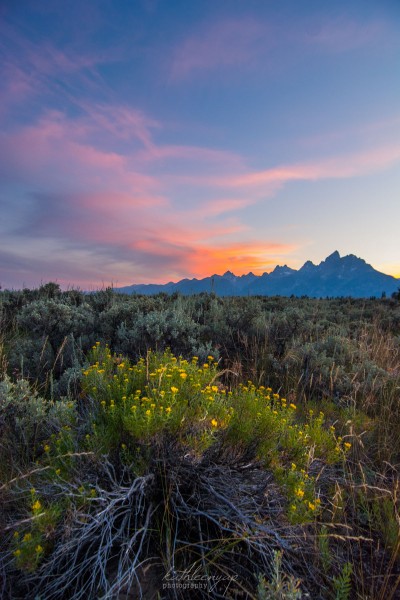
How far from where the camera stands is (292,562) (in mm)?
2312

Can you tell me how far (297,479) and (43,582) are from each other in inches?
66.5

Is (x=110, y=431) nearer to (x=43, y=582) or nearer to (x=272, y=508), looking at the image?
(x=43, y=582)

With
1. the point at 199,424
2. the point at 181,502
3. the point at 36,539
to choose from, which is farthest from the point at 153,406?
the point at 36,539

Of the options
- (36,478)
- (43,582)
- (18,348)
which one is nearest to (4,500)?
(36,478)

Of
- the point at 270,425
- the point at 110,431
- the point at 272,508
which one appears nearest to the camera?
the point at 272,508

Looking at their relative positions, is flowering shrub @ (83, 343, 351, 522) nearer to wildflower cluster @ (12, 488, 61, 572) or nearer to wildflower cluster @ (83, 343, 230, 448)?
wildflower cluster @ (83, 343, 230, 448)

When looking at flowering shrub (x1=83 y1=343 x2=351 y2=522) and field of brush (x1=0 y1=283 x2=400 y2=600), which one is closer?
field of brush (x1=0 y1=283 x2=400 y2=600)

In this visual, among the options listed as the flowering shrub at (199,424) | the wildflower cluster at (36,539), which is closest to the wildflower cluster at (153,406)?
the flowering shrub at (199,424)

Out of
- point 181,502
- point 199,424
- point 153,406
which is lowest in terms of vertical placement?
point 181,502

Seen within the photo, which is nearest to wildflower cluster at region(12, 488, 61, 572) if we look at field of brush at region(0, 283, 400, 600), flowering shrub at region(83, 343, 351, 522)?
field of brush at region(0, 283, 400, 600)

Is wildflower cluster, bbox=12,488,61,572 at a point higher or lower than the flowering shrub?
lower

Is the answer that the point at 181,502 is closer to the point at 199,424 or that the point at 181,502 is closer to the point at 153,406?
the point at 199,424

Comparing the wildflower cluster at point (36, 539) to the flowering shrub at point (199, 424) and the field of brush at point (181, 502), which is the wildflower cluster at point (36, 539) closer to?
the field of brush at point (181, 502)

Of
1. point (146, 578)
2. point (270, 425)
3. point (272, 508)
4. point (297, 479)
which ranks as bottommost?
point (146, 578)
